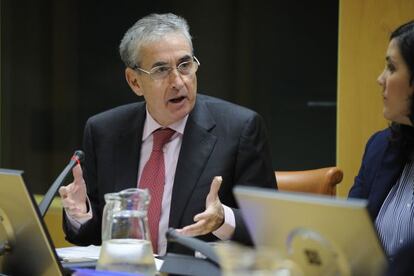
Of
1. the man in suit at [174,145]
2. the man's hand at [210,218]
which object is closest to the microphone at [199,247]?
the man's hand at [210,218]

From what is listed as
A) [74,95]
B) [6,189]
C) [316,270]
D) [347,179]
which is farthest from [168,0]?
[316,270]

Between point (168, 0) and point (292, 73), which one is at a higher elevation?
point (168, 0)

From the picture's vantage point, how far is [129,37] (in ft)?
8.69

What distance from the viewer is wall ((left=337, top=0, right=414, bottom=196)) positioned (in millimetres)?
3234

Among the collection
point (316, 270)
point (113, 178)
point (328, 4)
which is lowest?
point (113, 178)

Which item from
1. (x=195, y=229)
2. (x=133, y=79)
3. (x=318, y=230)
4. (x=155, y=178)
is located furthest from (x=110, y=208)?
(x=133, y=79)

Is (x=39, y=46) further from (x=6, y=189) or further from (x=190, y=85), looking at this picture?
(x=6, y=189)

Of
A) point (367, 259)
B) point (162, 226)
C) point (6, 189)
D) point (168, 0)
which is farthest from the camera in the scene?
point (168, 0)

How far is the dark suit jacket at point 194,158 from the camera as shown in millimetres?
2518

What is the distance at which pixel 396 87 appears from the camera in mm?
2135

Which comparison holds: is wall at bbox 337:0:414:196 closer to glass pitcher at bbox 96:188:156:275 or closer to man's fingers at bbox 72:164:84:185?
man's fingers at bbox 72:164:84:185

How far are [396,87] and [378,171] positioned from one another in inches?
12.4

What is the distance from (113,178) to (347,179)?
1.19 m

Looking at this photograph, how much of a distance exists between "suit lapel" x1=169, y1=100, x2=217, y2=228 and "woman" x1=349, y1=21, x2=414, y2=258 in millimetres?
523
